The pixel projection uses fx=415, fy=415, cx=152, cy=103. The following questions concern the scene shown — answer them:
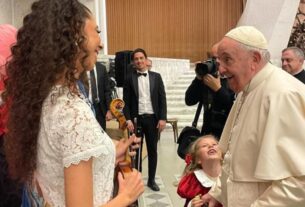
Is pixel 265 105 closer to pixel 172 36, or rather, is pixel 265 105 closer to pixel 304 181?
pixel 304 181

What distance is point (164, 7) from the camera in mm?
18094

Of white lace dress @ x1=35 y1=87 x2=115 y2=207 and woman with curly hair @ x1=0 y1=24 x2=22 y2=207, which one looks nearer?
white lace dress @ x1=35 y1=87 x2=115 y2=207

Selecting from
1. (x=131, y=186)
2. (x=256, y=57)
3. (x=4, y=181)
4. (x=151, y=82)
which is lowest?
(x=151, y=82)

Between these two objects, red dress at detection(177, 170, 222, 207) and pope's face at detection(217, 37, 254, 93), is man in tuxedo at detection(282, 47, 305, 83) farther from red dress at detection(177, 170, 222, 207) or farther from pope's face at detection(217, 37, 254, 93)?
pope's face at detection(217, 37, 254, 93)

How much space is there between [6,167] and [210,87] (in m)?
1.89

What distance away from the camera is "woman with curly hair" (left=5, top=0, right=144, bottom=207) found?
1.14 metres

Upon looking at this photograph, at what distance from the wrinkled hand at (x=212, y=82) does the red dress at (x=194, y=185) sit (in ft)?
2.33

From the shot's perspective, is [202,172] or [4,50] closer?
[4,50]

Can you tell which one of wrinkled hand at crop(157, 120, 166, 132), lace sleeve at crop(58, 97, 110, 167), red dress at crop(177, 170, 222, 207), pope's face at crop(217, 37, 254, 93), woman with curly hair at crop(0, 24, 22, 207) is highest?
pope's face at crop(217, 37, 254, 93)

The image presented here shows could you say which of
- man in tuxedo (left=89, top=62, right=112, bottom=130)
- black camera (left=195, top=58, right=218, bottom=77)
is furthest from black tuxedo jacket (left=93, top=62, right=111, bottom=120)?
black camera (left=195, top=58, right=218, bottom=77)

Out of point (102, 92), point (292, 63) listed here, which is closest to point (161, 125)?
point (102, 92)

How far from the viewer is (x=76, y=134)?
114 cm

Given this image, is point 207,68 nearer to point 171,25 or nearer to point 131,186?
point 131,186

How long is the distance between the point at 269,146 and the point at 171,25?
17.0 meters
